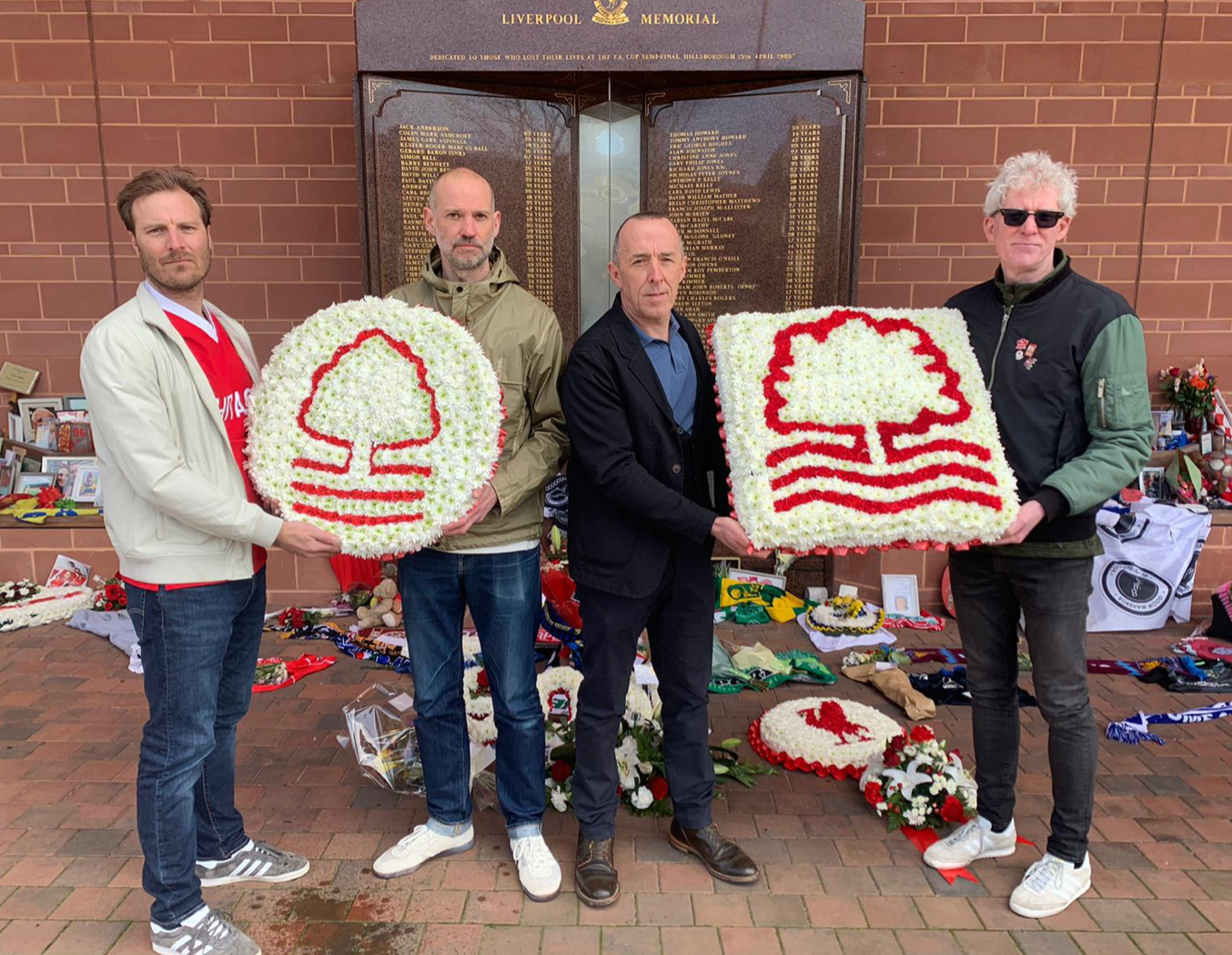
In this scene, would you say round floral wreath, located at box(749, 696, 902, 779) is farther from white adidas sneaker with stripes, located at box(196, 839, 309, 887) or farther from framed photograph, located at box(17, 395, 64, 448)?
framed photograph, located at box(17, 395, 64, 448)

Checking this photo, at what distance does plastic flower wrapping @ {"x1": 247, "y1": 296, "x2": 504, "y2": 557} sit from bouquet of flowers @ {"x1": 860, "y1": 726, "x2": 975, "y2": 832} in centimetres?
188

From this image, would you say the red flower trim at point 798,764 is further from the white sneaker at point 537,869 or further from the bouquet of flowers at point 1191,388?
the bouquet of flowers at point 1191,388

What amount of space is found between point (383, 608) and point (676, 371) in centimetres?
312

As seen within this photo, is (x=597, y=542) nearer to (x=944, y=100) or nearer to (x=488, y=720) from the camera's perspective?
(x=488, y=720)

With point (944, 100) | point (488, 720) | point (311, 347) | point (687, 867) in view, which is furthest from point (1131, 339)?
point (944, 100)

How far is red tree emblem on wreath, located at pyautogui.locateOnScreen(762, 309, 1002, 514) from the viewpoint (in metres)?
2.60

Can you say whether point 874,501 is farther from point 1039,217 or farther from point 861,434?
point 1039,217

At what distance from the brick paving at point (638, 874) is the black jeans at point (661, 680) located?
9.8 inches

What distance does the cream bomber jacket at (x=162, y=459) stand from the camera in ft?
7.51

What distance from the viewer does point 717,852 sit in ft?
9.54

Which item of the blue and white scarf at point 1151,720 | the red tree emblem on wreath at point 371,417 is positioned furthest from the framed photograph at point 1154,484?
the red tree emblem on wreath at point 371,417

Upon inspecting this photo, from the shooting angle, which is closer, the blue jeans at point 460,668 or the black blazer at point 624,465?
the black blazer at point 624,465

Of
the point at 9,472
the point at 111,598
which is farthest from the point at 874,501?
the point at 9,472

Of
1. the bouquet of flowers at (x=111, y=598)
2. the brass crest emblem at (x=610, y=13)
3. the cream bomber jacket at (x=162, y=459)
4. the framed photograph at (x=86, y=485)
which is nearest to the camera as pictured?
the cream bomber jacket at (x=162, y=459)
